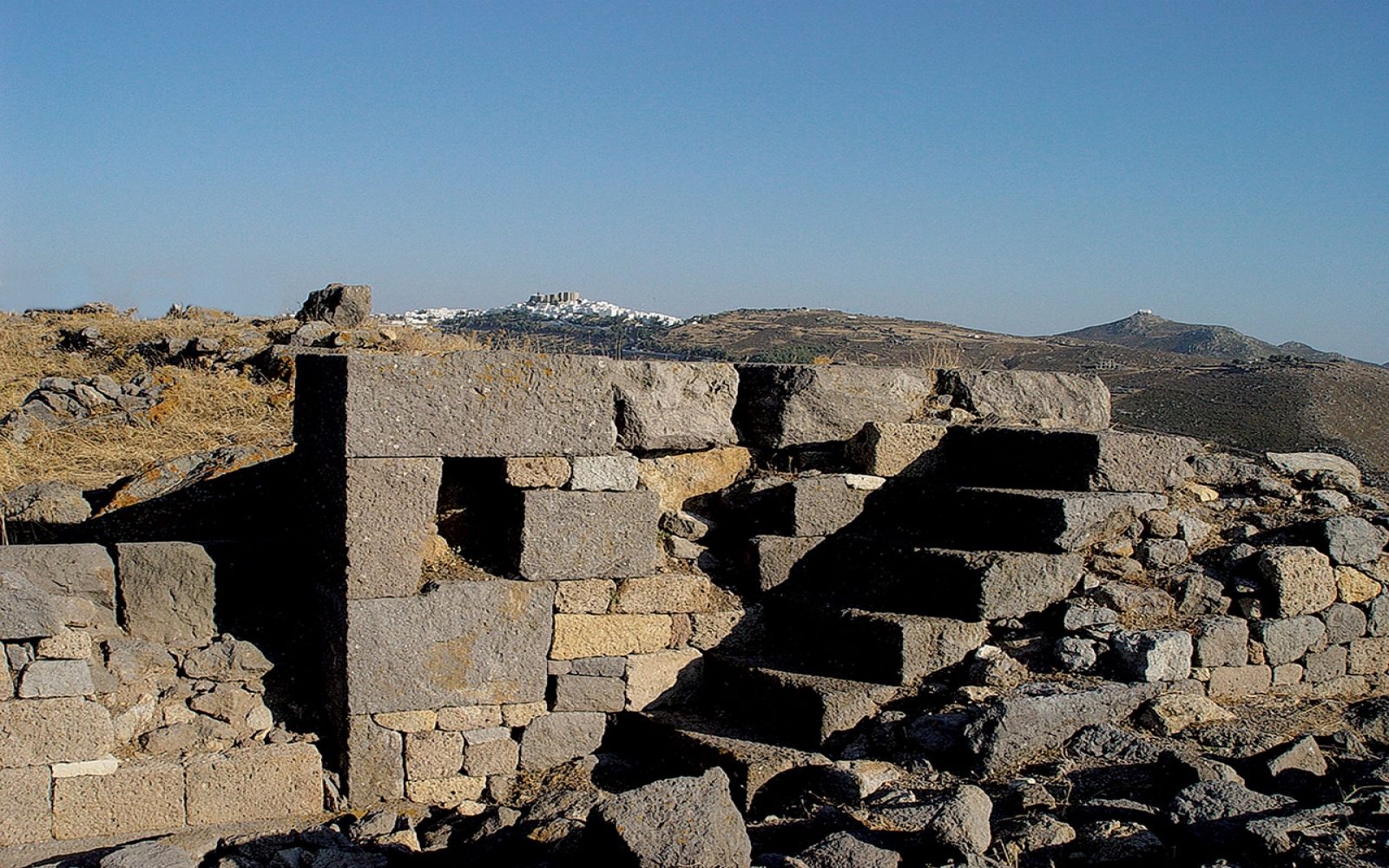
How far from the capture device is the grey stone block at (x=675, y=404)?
548 cm

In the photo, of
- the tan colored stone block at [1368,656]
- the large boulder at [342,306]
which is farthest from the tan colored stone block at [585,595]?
the large boulder at [342,306]

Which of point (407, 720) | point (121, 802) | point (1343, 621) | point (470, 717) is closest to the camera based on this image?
point (121, 802)

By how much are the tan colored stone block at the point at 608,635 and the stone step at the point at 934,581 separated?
0.68 m

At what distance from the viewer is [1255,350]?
33.8 metres

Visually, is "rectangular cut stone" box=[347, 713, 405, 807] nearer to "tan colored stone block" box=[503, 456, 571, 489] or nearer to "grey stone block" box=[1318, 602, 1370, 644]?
"tan colored stone block" box=[503, 456, 571, 489]

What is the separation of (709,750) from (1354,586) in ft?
11.9

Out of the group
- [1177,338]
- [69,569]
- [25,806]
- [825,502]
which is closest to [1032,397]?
[825,502]

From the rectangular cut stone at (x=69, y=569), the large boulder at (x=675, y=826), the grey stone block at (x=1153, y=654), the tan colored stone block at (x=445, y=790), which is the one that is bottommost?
the tan colored stone block at (x=445, y=790)

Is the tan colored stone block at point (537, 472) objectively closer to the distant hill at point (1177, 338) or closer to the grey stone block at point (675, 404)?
the grey stone block at point (675, 404)

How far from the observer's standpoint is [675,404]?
18.5 ft

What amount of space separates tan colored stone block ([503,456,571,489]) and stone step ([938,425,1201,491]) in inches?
91.8

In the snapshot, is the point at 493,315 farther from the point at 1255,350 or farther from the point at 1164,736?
the point at 1255,350

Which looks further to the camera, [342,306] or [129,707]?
[342,306]

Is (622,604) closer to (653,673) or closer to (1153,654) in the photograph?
(653,673)
